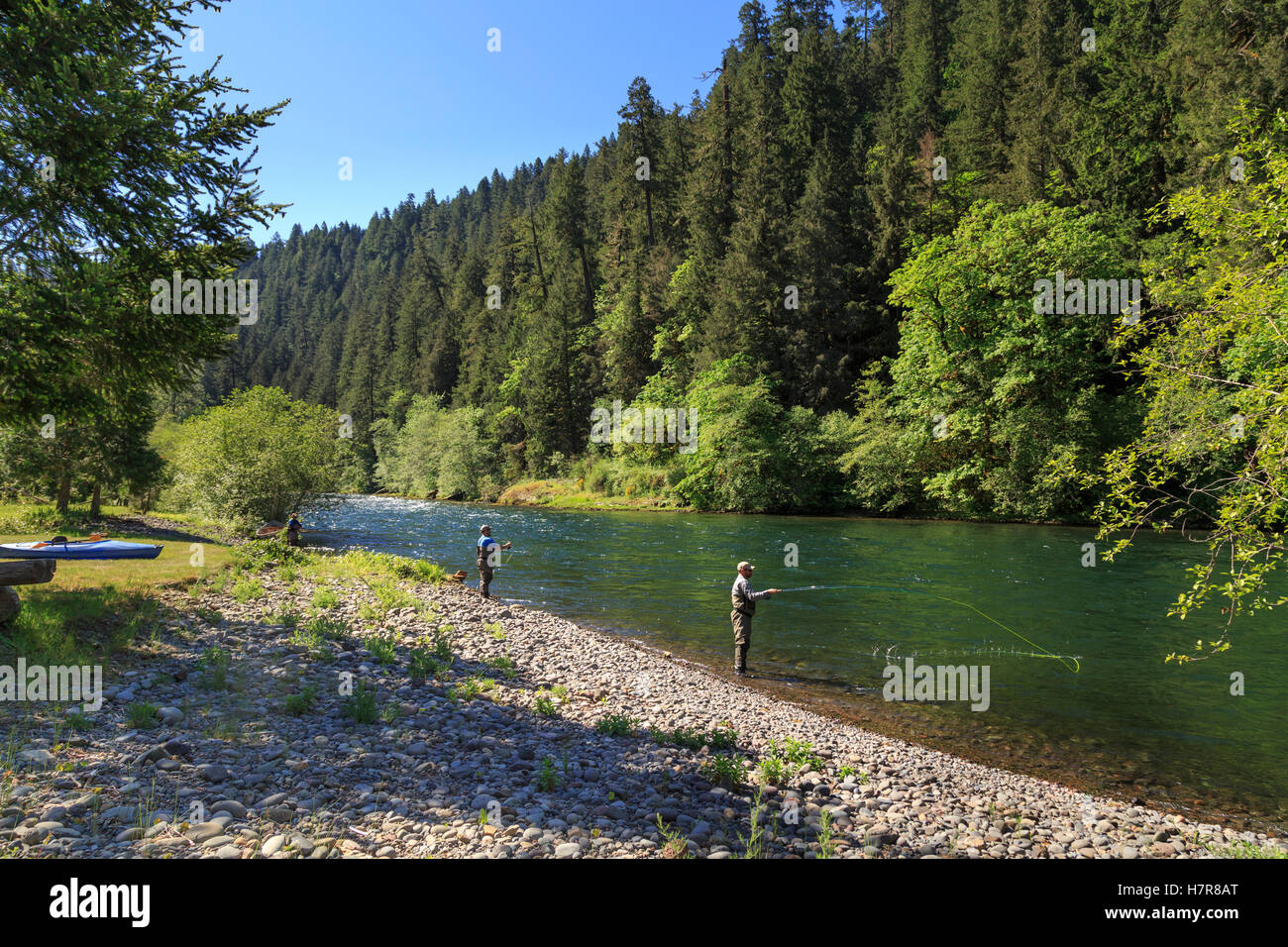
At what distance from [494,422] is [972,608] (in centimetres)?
6659

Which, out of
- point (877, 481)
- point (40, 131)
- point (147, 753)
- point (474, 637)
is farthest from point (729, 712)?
point (877, 481)

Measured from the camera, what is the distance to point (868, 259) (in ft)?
171

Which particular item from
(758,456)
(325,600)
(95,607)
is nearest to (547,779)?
(95,607)

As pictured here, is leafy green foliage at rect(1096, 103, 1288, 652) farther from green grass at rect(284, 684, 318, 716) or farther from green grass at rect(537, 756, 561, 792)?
green grass at rect(284, 684, 318, 716)

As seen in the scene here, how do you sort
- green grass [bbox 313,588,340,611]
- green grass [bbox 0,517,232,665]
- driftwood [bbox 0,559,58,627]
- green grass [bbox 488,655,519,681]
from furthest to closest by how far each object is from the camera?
green grass [bbox 313,588,340,611] → green grass [bbox 488,655,519,681] → driftwood [bbox 0,559,58,627] → green grass [bbox 0,517,232,665]

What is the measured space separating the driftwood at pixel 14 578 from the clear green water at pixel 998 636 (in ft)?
36.4

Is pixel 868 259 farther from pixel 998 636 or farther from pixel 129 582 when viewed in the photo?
pixel 129 582

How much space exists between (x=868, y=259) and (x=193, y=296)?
50.5 m

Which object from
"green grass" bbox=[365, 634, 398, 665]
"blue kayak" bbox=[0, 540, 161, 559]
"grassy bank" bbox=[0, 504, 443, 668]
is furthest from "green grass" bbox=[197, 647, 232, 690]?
"blue kayak" bbox=[0, 540, 161, 559]

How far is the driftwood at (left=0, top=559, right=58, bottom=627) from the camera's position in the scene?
9320mm

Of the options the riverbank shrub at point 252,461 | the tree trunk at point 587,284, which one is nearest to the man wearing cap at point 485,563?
the riverbank shrub at point 252,461

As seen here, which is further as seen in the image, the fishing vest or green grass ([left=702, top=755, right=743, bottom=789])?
the fishing vest

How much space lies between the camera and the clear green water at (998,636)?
9.41 metres

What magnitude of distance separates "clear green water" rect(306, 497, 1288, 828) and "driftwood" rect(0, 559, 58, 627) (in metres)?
11.1
